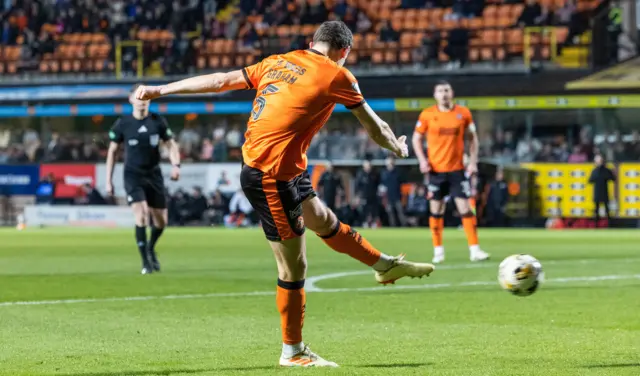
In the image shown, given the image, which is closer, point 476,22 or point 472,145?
point 472,145

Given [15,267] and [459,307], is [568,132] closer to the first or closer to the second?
[15,267]

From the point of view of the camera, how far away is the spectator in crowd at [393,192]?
32344mm

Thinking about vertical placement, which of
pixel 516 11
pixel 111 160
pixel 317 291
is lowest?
pixel 317 291

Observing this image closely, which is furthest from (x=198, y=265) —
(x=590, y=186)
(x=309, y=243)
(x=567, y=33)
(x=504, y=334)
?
(x=567, y=33)

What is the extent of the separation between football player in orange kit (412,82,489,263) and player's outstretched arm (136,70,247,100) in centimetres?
924

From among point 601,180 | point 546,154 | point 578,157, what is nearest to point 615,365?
point 601,180

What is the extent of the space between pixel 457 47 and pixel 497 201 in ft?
17.3

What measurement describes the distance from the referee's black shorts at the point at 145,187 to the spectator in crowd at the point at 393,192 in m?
17.7

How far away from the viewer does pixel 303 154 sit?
712 cm

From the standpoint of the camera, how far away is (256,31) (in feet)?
125

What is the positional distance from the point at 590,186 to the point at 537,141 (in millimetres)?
2097

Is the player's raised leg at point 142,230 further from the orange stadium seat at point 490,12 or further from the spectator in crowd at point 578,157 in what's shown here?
the orange stadium seat at point 490,12

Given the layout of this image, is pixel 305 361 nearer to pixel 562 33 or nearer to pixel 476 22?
pixel 562 33

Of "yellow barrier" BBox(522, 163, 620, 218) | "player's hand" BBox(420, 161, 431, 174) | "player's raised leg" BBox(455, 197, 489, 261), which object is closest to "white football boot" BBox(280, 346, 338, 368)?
"player's hand" BBox(420, 161, 431, 174)
